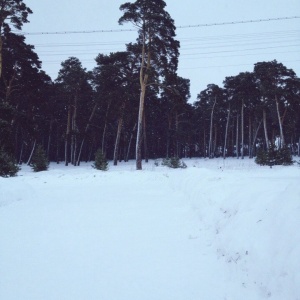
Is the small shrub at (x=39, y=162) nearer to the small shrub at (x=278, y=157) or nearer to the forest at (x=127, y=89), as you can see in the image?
the forest at (x=127, y=89)

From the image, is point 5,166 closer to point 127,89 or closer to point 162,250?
point 162,250

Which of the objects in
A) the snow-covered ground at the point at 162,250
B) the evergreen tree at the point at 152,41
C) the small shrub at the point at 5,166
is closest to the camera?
the snow-covered ground at the point at 162,250

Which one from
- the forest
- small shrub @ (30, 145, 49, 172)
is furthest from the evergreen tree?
small shrub @ (30, 145, 49, 172)

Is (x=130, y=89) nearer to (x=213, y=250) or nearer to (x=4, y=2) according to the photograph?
(x=4, y=2)

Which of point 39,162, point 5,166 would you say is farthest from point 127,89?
point 5,166

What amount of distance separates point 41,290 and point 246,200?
3384 millimetres

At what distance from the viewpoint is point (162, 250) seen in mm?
3898

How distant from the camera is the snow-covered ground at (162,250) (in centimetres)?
262

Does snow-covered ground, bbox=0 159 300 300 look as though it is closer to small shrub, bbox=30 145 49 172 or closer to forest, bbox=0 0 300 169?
forest, bbox=0 0 300 169

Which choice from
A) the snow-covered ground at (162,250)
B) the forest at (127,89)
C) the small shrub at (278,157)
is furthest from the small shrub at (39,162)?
the small shrub at (278,157)

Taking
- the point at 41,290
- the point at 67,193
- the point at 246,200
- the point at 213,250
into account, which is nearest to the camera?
the point at 41,290

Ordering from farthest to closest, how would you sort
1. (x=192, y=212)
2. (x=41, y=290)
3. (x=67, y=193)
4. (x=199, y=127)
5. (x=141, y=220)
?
(x=199, y=127)
(x=67, y=193)
(x=192, y=212)
(x=141, y=220)
(x=41, y=290)

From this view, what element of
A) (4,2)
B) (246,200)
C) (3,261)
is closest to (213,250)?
(246,200)

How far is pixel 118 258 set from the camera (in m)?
3.59
